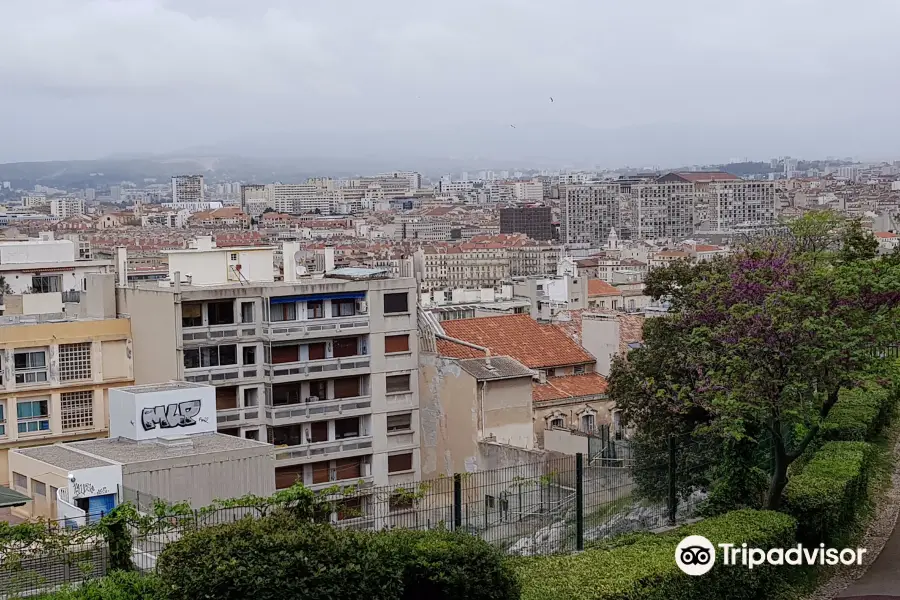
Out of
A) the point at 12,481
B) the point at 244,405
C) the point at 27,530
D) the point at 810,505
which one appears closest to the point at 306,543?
the point at 27,530

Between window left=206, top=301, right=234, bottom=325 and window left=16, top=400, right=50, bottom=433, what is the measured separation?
145 inches

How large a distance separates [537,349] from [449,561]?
2293 cm

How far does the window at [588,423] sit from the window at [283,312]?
7980 millimetres

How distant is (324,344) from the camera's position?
27.6 meters

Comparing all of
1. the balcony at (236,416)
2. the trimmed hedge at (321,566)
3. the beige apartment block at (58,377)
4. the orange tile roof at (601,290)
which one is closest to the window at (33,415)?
the beige apartment block at (58,377)

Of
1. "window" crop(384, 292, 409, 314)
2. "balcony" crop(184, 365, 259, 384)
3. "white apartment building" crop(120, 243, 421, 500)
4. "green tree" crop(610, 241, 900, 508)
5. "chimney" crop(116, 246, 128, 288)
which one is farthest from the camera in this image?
"chimney" crop(116, 246, 128, 288)

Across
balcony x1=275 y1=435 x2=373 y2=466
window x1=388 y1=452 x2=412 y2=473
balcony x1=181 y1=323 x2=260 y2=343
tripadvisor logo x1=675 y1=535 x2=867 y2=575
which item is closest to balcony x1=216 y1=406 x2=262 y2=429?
Result: balcony x1=275 y1=435 x2=373 y2=466

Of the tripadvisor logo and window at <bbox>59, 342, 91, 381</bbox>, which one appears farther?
window at <bbox>59, 342, 91, 381</bbox>

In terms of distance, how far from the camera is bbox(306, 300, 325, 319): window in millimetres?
27484

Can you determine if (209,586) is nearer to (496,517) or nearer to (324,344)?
(496,517)

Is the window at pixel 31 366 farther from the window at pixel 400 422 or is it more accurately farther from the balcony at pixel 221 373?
the window at pixel 400 422

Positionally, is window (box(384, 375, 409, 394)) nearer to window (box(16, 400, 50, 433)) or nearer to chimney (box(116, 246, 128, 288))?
chimney (box(116, 246, 128, 288))

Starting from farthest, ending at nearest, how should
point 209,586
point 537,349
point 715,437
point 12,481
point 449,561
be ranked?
point 537,349 < point 12,481 < point 715,437 < point 449,561 < point 209,586

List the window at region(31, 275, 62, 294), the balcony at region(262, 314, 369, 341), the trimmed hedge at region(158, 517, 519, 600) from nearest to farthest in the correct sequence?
the trimmed hedge at region(158, 517, 519, 600)
the balcony at region(262, 314, 369, 341)
the window at region(31, 275, 62, 294)
